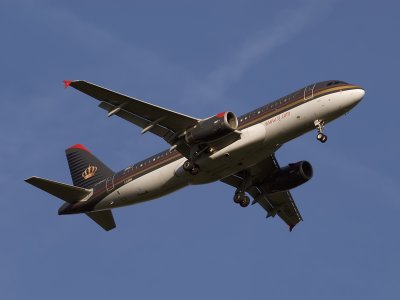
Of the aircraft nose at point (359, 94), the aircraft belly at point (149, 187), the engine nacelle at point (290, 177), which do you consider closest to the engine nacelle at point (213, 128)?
the aircraft belly at point (149, 187)

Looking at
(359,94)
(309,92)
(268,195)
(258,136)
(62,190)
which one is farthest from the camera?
(268,195)

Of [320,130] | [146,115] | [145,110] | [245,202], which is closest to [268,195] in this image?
[245,202]

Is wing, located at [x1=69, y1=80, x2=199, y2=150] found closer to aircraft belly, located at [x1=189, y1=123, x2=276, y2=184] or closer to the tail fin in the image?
→ aircraft belly, located at [x1=189, y1=123, x2=276, y2=184]

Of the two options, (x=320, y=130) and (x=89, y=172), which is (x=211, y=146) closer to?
(x=320, y=130)

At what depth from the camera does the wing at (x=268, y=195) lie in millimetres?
65750

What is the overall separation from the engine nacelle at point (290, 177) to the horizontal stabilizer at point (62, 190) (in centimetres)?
1262

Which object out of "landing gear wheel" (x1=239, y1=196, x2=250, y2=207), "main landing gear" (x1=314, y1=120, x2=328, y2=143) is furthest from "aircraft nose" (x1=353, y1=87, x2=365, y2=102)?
"landing gear wheel" (x1=239, y1=196, x2=250, y2=207)

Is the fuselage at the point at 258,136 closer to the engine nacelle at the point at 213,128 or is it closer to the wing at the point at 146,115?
the engine nacelle at the point at 213,128

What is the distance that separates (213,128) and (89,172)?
14338 millimetres

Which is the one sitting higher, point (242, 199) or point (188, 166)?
point (188, 166)

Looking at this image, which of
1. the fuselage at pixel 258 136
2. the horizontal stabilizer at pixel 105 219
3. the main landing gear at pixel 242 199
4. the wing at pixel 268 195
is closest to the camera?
the fuselage at pixel 258 136

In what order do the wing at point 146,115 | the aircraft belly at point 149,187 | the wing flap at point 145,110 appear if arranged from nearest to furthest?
the wing flap at point 145,110 → the wing at point 146,115 → the aircraft belly at point 149,187

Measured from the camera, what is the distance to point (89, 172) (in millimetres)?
68188

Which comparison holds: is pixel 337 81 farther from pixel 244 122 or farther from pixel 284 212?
pixel 284 212
